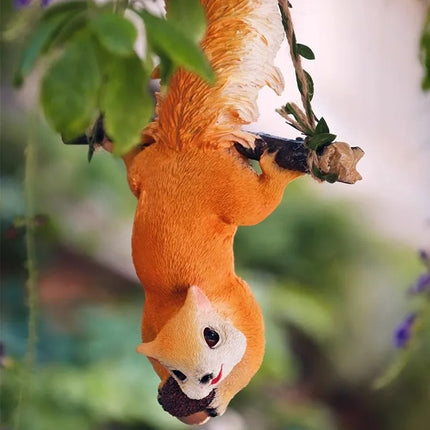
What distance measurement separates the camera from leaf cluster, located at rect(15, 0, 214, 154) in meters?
0.20

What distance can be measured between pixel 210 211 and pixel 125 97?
0.46 feet

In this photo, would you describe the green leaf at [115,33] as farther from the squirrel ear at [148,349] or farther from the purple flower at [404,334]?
the purple flower at [404,334]

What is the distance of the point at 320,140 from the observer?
32cm

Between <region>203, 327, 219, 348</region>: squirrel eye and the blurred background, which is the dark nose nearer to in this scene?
<region>203, 327, 219, 348</region>: squirrel eye

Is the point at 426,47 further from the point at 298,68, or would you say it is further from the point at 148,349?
the point at 148,349

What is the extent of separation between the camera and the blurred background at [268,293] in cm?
138

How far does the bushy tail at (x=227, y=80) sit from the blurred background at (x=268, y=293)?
1003mm

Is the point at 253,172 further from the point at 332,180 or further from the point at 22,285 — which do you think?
the point at 22,285

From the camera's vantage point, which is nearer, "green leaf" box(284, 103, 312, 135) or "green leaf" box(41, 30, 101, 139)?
"green leaf" box(41, 30, 101, 139)

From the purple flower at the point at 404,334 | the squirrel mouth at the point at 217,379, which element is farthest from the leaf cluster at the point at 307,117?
the purple flower at the point at 404,334

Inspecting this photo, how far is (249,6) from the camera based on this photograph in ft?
1.16

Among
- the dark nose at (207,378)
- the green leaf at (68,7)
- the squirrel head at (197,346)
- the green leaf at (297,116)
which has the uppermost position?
the green leaf at (297,116)

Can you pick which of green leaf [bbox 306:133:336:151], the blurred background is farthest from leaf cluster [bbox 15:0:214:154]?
the blurred background

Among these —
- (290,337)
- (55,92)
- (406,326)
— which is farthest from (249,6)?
(290,337)
